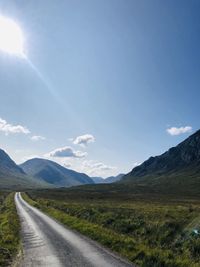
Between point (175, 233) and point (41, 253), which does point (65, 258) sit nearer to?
point (41, 253)

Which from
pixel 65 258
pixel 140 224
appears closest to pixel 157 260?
pixel 65 258

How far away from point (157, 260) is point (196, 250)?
350 centimetres

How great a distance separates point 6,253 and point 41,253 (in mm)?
2052

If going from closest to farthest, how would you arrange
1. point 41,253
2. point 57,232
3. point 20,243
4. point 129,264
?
point 129,264, point 41,253, point 20,243, point 57,232

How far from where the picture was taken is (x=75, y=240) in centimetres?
2238

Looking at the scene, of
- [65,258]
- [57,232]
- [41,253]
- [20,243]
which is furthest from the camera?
[57,232]

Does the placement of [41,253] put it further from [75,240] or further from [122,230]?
[122,230]

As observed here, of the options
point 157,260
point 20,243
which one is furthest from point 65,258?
point 20,243

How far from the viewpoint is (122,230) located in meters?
27.5

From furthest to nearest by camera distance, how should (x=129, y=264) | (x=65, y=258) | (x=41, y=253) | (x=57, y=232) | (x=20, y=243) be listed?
(x=57, y=232) → (x=20, y=243) → (x=41, y=253) → (x=65, y=258) → (x=129, y=264)

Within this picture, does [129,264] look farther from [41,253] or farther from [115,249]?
[41,253]

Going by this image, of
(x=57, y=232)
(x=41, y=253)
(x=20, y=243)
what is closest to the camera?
(x=41, y=253)

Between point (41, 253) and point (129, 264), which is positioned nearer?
point (129, 264)

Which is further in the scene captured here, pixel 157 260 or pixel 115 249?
pixel 115 249
